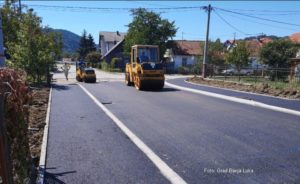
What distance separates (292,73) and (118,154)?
69.8 feet

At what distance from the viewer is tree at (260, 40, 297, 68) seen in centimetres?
4094

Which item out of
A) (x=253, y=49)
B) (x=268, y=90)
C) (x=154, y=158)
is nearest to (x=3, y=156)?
(x=154, y=158)

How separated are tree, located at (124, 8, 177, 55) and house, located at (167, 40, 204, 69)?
4771 mm

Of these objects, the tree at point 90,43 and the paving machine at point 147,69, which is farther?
the tree at point 90,43

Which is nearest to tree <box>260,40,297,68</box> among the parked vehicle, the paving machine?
the parked vehicle

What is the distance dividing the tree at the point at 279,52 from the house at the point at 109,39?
5063 cm

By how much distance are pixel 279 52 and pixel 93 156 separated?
37.8 m

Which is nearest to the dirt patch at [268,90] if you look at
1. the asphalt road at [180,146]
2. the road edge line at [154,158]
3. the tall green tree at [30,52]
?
the asphalt road at [180,146]

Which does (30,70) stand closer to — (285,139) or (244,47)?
(285,139)

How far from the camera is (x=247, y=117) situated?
11.7 m

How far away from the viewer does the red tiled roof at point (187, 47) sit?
70625 mm

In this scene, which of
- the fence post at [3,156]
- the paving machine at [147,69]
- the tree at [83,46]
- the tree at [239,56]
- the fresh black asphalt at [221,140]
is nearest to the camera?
the fence post at [3,156]

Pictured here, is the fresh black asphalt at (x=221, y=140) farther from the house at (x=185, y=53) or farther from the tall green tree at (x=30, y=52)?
the house at (x=185, y=53)

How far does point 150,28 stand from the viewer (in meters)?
62.6
